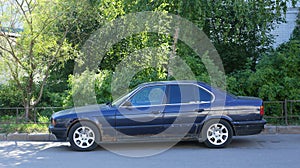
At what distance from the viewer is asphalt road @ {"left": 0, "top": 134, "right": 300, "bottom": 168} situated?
21.4ft

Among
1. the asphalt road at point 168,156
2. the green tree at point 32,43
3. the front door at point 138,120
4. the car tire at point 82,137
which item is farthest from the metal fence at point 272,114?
the front door at point 138,120

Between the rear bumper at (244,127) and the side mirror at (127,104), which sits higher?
the side mirror at (127,104)

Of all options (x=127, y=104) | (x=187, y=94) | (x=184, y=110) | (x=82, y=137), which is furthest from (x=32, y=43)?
(x=184, y=110)

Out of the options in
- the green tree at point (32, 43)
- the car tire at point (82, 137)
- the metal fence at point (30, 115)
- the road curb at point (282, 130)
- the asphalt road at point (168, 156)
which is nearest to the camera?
the asphalt road at point (168, 156)

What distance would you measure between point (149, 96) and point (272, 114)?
5.12 metres

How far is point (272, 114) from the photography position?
11.2 meters

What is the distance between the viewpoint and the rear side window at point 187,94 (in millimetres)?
7949

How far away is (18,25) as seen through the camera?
1143cm

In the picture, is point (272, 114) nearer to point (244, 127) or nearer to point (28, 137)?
point (244, 127)

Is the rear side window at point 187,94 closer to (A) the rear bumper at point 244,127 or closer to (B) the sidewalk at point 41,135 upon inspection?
(A) the rear bumper at point 244,127

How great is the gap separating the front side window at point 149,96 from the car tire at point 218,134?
1.23m

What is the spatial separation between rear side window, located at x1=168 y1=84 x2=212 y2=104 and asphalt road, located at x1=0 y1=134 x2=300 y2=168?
1107 mm

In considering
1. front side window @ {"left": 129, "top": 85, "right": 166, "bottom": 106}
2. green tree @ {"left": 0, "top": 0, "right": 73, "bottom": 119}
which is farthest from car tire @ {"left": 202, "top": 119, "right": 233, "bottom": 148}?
green tree @ {"left": 0, "top": 0, "right": 73, "bottom": 119}

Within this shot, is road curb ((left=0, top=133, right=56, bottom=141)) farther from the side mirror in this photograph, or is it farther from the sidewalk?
the side mirror
